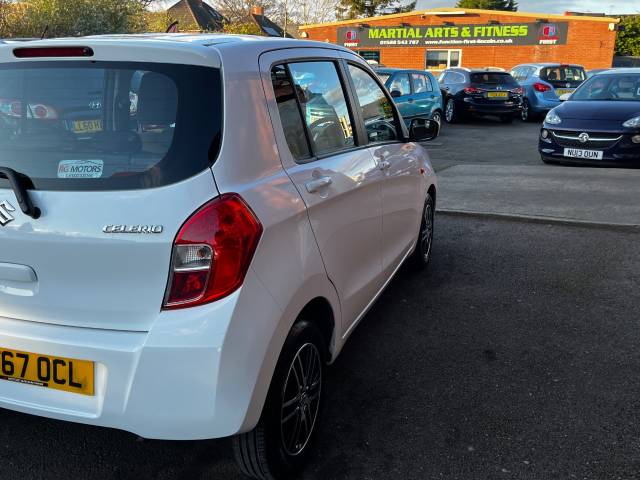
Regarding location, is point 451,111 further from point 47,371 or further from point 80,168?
point 47,371

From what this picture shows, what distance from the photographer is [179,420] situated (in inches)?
78.6

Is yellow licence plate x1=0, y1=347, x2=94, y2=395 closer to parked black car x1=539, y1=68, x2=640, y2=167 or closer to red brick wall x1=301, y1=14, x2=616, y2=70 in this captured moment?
parked black car x1=539, y1=68, x2=640, y2=167

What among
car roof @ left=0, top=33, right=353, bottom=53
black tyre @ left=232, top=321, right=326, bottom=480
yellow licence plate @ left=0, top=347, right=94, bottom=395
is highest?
car roof @ left=0, top=33, right=353, bottom=53

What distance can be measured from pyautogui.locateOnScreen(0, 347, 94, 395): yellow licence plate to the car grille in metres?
9.14

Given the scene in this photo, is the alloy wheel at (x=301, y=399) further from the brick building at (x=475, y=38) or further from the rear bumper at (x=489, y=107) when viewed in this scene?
the brick building at (x=475, y=38)

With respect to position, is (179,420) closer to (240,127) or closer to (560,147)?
(240,127)

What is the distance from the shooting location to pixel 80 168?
6.95ft

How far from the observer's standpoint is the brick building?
35.6 metres

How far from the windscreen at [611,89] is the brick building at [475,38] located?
27933 millimetres

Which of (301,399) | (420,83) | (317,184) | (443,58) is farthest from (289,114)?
(443,58)

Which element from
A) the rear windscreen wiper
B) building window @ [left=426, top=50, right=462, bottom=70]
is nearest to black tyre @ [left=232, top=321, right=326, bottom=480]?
the rear windscreen wiper

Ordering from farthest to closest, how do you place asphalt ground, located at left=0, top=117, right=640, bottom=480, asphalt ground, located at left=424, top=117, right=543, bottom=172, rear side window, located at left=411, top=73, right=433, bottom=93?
rear side window, located at left=411, top=73, right=433, bottom=93
asphalt ground, located at left=424, top=117, right=543, bottom=172
asphalt ground, located at left=0, top=117, right=640, bottom=480

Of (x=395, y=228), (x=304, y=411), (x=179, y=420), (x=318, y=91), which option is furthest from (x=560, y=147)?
(x=179, y=420)

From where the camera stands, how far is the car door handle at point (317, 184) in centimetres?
251
